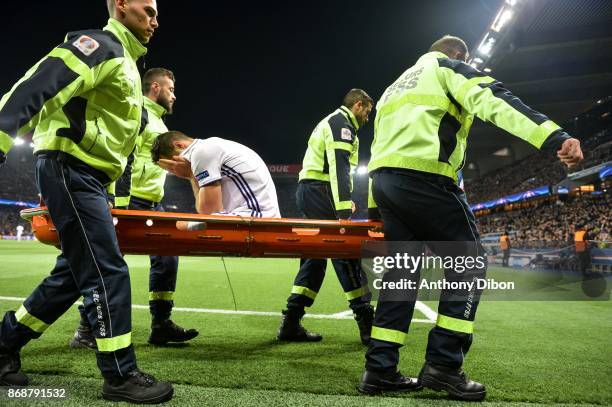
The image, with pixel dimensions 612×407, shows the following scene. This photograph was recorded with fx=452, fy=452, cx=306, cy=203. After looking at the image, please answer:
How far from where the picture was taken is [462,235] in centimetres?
255

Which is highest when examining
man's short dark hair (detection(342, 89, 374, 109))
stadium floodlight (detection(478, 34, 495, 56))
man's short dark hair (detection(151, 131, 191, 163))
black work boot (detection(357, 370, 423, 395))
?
stadium floodlight (detection(478, 34, 495, 56))

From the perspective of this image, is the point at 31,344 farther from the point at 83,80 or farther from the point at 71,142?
the point at 83,80

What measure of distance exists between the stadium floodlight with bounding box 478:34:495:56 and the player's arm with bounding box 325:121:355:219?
16462 millimetres

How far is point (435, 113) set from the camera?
2578 millimetres

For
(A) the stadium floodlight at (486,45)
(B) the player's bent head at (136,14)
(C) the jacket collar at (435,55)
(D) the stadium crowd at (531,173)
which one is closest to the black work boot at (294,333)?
(C) the jacket collar at (435,55)

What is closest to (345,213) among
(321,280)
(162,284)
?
(321,280)

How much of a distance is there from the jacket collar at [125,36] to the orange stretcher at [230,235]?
92 cm

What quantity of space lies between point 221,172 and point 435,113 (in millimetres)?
1474

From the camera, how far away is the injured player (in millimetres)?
3051

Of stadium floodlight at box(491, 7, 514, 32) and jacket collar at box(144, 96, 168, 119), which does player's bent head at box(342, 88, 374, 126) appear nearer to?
jacket collar at box(144, 96, 168, 119)

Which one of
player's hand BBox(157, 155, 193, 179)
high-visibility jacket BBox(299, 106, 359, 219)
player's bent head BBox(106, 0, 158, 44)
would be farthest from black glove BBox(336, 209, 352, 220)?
player's bent head BBox(106, 0, 158, 44)

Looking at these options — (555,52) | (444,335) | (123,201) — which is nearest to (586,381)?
(444,335)

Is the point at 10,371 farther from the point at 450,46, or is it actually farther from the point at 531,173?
the point at 531,173

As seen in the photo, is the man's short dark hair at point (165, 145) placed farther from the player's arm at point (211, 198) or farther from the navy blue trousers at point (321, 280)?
the navy blue trousers at point (321, 280)
